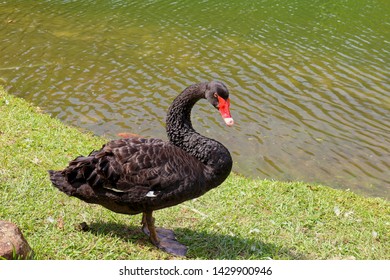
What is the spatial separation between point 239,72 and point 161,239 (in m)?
7.44

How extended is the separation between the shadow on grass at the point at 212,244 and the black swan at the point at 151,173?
20cm

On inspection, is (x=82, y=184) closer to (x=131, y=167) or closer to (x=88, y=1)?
(x=131, y=167)

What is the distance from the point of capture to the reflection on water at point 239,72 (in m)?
7.77

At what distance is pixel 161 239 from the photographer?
411 centimetres

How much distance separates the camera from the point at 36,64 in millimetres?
11141

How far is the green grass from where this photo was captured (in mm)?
4023

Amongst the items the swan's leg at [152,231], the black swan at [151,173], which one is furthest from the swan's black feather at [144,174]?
the swan's leg at [152,231]

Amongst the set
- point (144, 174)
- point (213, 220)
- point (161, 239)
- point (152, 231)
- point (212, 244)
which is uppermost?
point (144, 174)

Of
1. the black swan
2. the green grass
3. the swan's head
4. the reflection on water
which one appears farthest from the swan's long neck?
the reflection on water

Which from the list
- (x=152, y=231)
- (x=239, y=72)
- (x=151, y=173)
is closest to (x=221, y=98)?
(x=151, y=173)

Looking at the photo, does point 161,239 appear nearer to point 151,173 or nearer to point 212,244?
point 212,244

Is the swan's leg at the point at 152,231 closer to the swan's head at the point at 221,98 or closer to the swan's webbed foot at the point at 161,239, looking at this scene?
the swan's webbed foot at the point at 161,239

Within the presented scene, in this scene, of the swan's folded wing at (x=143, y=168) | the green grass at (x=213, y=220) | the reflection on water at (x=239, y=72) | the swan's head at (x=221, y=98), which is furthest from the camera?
the reflection on water at (x=239, y=72)

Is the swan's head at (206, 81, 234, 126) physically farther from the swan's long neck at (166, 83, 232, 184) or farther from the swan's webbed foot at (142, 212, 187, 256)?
the swan's webbed foot at (142, 212, 187, 256)
